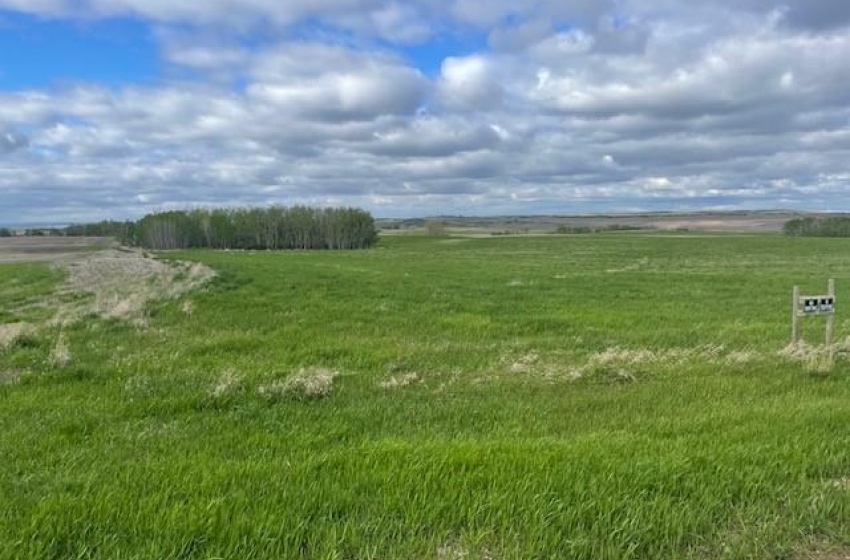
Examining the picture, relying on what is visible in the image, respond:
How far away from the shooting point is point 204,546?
4055 millimetres

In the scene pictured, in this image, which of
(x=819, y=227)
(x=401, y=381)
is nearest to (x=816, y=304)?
(x=401, y=381)

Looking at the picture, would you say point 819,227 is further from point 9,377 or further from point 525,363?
point 9,377

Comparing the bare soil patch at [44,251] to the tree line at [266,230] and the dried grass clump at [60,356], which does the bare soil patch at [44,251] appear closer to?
the tree line at [266,230]

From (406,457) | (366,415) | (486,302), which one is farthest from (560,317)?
(406,457)

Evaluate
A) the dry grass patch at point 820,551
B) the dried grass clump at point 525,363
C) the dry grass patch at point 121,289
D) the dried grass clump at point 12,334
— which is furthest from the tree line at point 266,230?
the dry grass patch at point 820,551

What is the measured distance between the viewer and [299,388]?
27.7 feet

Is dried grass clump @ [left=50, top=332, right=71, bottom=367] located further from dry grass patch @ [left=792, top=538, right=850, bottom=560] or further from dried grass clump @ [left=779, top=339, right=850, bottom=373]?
dried grass clump @ [left=779, top=339, right=850, bottom=373]

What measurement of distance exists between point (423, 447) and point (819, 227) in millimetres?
154792

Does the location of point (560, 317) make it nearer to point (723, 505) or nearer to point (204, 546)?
point (723, 505)

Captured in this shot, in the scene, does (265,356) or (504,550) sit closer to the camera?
(504,550)

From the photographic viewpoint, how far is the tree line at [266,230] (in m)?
133

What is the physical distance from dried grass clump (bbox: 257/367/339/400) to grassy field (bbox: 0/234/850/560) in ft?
0.13

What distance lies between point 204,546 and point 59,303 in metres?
22.7

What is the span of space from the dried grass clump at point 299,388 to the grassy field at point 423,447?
0.04 meters
